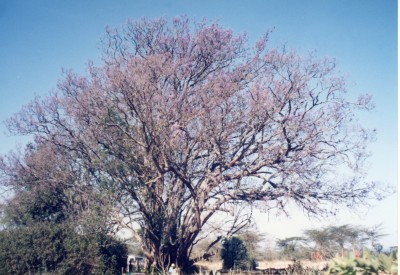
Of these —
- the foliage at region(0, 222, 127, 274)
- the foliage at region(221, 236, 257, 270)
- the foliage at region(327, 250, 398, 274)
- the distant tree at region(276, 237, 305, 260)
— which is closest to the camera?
the foliage at region(327, 250, 398, 274)

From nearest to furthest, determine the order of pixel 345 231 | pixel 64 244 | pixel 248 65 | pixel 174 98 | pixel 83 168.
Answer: pixel 64 244 → pixel 174 98 → pixel 248 65 → pixel 83 168 → pixel 345 231

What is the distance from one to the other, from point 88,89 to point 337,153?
1155 cm

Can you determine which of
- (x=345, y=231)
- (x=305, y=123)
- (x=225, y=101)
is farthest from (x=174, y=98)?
(x=345, y=231)

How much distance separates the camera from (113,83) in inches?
513

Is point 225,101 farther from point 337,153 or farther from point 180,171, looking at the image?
point 337,153

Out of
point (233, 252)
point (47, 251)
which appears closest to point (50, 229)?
point (47, 251)

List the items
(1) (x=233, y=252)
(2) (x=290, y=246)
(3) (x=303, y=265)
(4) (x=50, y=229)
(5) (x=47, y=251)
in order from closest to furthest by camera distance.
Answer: (5) (x=47, y=251) < (4) (x=50, y=229) < (3) (x=303, y=265) < (1) (x=233, y=252) < (2) (x=290, y=246)

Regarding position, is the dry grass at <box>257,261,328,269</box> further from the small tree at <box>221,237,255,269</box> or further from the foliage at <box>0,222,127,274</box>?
the foliage at <box>0,222,127,274</box>

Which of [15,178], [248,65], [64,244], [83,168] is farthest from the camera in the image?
[15,178]

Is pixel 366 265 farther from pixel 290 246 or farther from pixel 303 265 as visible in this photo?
pixel 290 246

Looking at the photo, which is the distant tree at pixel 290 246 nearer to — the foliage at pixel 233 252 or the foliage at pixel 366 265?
the foliage at pixel 233 252

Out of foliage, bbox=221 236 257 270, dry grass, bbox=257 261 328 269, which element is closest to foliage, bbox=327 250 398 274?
dry grass, bbox=257 261 328 269

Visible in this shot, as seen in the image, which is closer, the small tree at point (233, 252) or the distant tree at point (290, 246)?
the small tree at point (233, 252)

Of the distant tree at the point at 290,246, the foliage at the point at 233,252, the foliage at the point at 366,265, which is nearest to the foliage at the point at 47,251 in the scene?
the foliage at the point at 366,265
